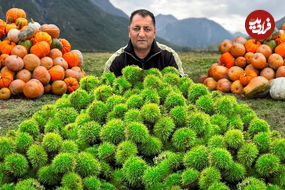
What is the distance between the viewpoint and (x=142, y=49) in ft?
12.3

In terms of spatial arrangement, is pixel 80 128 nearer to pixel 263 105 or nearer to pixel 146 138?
pixel 146 138

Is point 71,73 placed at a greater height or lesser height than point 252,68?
lesser

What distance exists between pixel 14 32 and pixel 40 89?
6.97ft

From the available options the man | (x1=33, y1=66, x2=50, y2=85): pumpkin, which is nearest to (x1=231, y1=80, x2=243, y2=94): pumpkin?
the man

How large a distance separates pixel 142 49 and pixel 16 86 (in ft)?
17.6

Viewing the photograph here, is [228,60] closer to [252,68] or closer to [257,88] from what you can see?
[252,68]

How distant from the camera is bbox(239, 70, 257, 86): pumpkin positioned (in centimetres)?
843

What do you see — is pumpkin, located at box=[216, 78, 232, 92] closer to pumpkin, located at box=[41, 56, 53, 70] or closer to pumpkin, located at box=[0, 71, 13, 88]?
pumpkin, located at box=[41, 56, 53, 70]

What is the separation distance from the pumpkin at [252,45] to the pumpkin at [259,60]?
59 cm

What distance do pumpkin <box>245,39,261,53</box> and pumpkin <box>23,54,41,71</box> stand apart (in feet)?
22.3

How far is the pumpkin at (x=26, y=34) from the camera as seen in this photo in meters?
8.14

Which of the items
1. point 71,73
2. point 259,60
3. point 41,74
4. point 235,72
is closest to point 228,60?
point 235,72

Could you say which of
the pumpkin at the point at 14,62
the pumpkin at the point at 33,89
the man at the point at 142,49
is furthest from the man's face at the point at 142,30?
the pumpkin at the point at 14,62

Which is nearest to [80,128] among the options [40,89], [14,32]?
[40,89]
